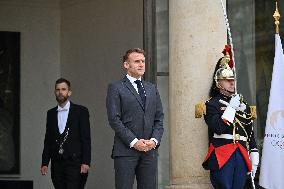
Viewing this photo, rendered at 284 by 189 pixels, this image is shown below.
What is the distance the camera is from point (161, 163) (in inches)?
483

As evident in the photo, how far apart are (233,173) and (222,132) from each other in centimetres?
42

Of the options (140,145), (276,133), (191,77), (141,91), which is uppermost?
(191,77)

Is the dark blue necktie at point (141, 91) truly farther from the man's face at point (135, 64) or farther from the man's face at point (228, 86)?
the man's face at point (228, 86)

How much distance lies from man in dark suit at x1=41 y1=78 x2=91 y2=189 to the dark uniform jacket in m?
1.62

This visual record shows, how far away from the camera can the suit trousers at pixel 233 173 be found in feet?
32.1

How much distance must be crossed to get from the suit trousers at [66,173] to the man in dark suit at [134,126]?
1.65 metres

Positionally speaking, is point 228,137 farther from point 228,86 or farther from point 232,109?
point 228,86

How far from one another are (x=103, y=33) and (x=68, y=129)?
317 centimetres

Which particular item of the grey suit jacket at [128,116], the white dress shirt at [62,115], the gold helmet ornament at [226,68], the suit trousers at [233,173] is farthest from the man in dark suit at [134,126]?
the white dress shirt at [62,115]

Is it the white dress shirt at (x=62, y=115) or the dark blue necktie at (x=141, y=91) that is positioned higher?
the dark blue necktie at (x=141, y=91)

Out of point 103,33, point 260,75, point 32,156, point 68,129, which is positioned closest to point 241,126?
point 68,129

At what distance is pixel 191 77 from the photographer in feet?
35.2

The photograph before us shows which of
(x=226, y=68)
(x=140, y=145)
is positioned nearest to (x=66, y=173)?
(x=140, y=145)

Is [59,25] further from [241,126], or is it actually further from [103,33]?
[241,126]
